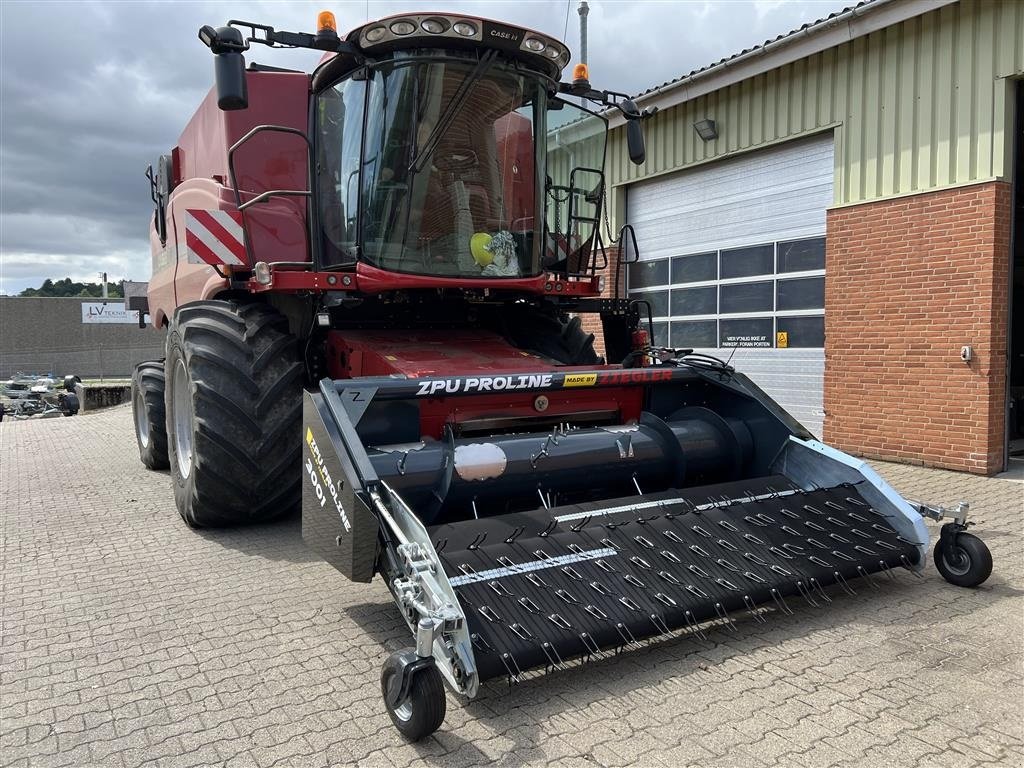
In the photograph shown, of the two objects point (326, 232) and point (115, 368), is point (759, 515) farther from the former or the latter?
point (115, 368)

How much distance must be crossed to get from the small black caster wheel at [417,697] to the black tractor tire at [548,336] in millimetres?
3526

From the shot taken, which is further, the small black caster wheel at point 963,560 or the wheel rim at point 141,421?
the wheel rim at point 141,421

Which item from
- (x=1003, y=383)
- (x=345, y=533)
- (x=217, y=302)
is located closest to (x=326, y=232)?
(x=217, y=302)

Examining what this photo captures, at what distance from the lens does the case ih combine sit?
10.3 ft

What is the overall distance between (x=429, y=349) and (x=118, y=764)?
2955mm

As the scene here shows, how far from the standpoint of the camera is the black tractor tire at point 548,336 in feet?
19.5

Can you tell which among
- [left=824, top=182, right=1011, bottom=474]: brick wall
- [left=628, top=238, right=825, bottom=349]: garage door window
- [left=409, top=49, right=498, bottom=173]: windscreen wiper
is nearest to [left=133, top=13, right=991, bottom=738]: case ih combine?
[left=409, top=49, right=498, bottom=173]: windscreen wiper

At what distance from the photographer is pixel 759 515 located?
3859 millimetres

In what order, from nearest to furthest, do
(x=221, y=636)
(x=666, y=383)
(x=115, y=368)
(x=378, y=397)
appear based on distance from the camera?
(x=221, y=636) → (x=378, y=397) → (x=666, y=383) → (x=115, y=368)

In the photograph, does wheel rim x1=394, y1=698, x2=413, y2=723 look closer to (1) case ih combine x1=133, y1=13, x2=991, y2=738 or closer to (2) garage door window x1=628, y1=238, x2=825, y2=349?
(1) case ih combine x1=133, y1=13, x2=991, y2=738

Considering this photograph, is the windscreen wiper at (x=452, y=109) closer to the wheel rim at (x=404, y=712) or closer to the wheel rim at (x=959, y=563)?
the wheel rim at (x=404, y=712)

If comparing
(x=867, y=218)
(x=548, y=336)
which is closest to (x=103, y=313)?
(x=548, y=336)

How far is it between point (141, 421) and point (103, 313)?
3927cm

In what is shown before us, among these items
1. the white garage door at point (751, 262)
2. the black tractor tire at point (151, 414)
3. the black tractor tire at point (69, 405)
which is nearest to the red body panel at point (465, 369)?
the black tractor tire at point (151, 414)
